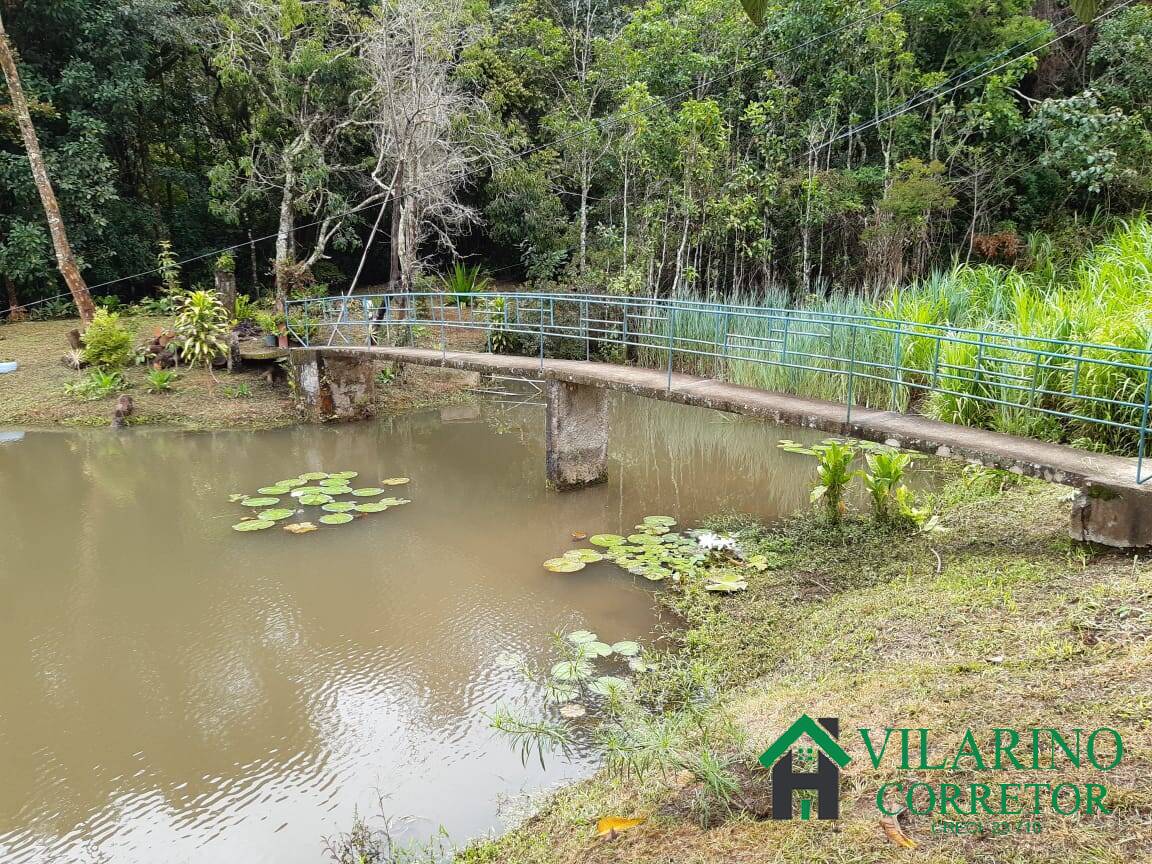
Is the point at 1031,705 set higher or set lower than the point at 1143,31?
lower

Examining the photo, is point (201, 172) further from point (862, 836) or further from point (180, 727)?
point (862, 836)

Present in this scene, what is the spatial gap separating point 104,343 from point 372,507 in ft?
23.4

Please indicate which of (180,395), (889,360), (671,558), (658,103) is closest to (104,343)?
(180,395)

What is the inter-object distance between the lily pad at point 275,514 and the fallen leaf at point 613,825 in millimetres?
5626

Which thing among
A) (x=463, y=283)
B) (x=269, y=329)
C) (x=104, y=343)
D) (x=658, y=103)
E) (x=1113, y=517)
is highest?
(x=658, y=103)

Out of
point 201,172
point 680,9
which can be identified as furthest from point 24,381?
point 680,9

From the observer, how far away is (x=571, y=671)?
4922 mm

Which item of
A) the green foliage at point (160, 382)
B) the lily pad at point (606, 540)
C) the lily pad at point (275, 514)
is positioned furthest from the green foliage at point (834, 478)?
the green foliage at point (160, 382)

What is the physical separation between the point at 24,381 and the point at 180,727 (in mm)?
10315

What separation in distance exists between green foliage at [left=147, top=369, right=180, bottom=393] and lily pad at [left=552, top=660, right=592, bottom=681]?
966 cm

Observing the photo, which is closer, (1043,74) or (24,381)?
(24,381)

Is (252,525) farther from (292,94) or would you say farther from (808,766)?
(292,94)

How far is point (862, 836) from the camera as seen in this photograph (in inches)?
102

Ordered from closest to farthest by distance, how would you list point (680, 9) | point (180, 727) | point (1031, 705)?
point (1031, 705)
point (180, 727)
point (680, 9)
